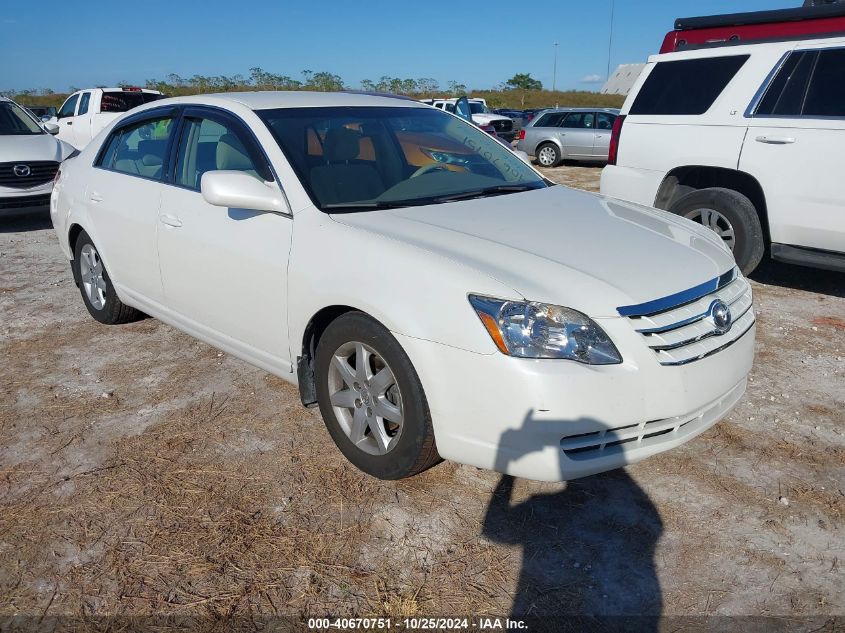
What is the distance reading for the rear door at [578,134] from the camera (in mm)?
16938

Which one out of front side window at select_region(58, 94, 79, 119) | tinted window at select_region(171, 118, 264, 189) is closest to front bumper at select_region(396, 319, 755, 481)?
tinted window at select_region(171, 118, 264, 189)

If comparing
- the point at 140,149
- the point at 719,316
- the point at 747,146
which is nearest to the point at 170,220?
the point at 140,149

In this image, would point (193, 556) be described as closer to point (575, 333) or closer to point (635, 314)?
point (575, 333)

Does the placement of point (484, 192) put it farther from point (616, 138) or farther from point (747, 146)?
point (616, 138)

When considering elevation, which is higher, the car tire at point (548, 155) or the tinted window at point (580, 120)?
the tinted window at point (580, 120)

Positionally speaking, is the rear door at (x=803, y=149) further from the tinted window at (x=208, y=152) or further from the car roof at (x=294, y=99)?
the tinted window at (x=208, y=152)

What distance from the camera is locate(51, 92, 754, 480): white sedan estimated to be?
258cm

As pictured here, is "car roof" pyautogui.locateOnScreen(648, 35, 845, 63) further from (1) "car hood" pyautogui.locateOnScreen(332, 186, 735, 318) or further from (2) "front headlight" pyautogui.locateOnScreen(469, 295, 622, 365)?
(2) "front headlight" pyautogui.locateOnScreen(469, 295, 622, 365)

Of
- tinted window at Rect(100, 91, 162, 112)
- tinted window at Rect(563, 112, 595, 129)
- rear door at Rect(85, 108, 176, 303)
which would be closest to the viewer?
rear door at Rect(85, 108, 176, 303)

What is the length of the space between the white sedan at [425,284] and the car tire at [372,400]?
10mm

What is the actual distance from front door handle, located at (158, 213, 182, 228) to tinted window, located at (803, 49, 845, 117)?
4602 millimetres

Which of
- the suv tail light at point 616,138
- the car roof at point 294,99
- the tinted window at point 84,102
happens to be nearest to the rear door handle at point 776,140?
the suv tail light at point 616,138

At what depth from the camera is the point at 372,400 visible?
9.88 feet

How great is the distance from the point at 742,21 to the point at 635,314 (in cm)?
490
